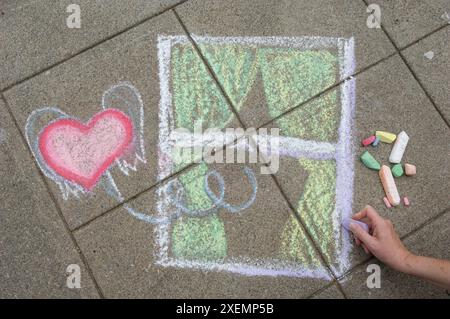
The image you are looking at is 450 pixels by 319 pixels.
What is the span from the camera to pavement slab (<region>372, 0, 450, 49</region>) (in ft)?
10.1

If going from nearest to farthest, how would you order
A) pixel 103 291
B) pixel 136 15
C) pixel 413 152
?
pixel 103 291 < pixel 413 152 < pixel 136 15

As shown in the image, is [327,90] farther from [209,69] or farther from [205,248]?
[205,248]

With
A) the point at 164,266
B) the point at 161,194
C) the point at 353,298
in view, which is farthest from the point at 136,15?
the point at 353,298

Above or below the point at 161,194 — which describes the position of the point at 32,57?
above

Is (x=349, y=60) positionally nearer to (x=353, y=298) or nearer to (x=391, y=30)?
(x=391, y=30)

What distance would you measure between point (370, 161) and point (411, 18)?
1027 millimetres

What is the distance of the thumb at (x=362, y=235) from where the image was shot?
258 cm

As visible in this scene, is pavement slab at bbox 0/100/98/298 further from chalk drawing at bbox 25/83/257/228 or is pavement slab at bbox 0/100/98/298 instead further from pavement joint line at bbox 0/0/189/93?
pavement joint line at bbox 0/0/189/93

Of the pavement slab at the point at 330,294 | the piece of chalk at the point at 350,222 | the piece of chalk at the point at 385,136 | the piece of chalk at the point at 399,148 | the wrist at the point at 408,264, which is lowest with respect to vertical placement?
the pavement slab at the point at 330,294

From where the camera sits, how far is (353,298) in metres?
2.65

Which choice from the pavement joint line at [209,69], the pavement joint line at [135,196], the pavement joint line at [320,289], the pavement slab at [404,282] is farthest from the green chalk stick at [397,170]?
the pavement joint line at [135,196]

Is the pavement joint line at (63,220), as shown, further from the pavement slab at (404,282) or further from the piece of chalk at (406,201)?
the piece of chalk at (406,201)

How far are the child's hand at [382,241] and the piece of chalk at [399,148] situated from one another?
352 millimetres
